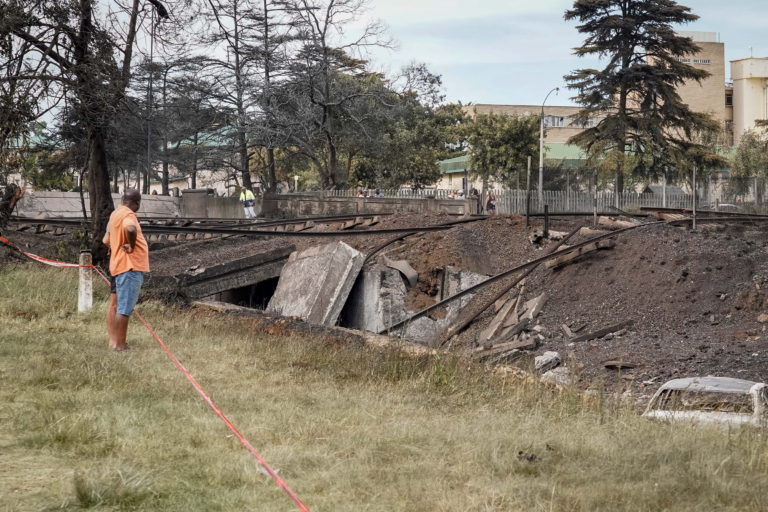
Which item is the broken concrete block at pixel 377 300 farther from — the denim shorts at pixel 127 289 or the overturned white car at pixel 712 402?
the overturned white car at pixel 712 402

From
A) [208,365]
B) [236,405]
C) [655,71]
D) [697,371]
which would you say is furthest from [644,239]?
[655,71]

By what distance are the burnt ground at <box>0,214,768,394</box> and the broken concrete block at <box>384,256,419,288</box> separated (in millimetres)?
164

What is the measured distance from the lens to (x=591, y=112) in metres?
50.3

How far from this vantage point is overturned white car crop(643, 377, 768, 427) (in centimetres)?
641

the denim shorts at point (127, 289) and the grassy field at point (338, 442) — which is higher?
the denim shorts at point (127, 289)

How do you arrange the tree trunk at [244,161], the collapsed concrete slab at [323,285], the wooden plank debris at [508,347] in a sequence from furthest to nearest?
1. the tree trunk at [244,161]
2. the collapsed concrete slab at [323,285]
3. the wooden plank debris at [508,347]

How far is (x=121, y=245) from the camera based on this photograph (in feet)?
30.2

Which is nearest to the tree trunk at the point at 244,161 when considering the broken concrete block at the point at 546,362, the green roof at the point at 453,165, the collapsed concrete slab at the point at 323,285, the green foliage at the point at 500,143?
the green foliage at the point at 500,143

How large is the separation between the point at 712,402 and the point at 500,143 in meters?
56.5

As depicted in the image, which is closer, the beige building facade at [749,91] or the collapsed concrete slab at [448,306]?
the collapsed concrete slab at [448,306]

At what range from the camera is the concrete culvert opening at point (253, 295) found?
17938mm

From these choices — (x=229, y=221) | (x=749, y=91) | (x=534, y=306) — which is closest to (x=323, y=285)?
(x=534, y=306)

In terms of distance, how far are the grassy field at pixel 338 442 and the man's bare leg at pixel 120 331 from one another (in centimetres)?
34

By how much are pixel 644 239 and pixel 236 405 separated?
10.1 metres
